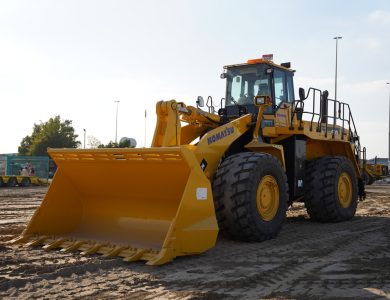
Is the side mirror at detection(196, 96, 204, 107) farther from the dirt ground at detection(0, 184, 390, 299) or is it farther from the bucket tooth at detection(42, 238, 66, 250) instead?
the bucket tooth at detection(42, 238, 66, 250)

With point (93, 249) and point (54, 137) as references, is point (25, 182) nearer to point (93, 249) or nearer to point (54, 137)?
point (93, 249)

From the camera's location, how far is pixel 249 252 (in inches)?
259

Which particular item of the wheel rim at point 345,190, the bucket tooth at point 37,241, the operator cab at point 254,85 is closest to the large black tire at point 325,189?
the wheel rim at point 345,190

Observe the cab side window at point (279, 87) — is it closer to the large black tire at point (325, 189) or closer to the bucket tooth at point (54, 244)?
the large black tire at point (325, 189)

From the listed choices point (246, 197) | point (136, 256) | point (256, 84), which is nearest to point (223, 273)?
point (136, 256)

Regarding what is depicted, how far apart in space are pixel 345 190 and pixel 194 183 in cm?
514

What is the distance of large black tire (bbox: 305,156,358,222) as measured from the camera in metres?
9.49

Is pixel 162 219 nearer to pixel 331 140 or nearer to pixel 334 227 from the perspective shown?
pixel 334 227

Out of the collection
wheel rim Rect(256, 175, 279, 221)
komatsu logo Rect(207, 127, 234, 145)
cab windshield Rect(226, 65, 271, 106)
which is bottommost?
wheel rim Rect(256, 175, 279, 221)

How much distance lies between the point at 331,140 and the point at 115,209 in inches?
197

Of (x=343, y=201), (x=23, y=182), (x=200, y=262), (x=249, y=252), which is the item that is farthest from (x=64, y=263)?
(x=23, y=182)

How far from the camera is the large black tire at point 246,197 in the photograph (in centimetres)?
690

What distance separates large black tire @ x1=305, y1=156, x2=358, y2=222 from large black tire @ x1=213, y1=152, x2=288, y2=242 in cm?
216

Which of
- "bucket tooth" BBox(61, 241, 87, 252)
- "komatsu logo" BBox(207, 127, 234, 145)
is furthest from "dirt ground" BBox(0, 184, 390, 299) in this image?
"komatsu logo" BBox(207, 127, 234, 145)
